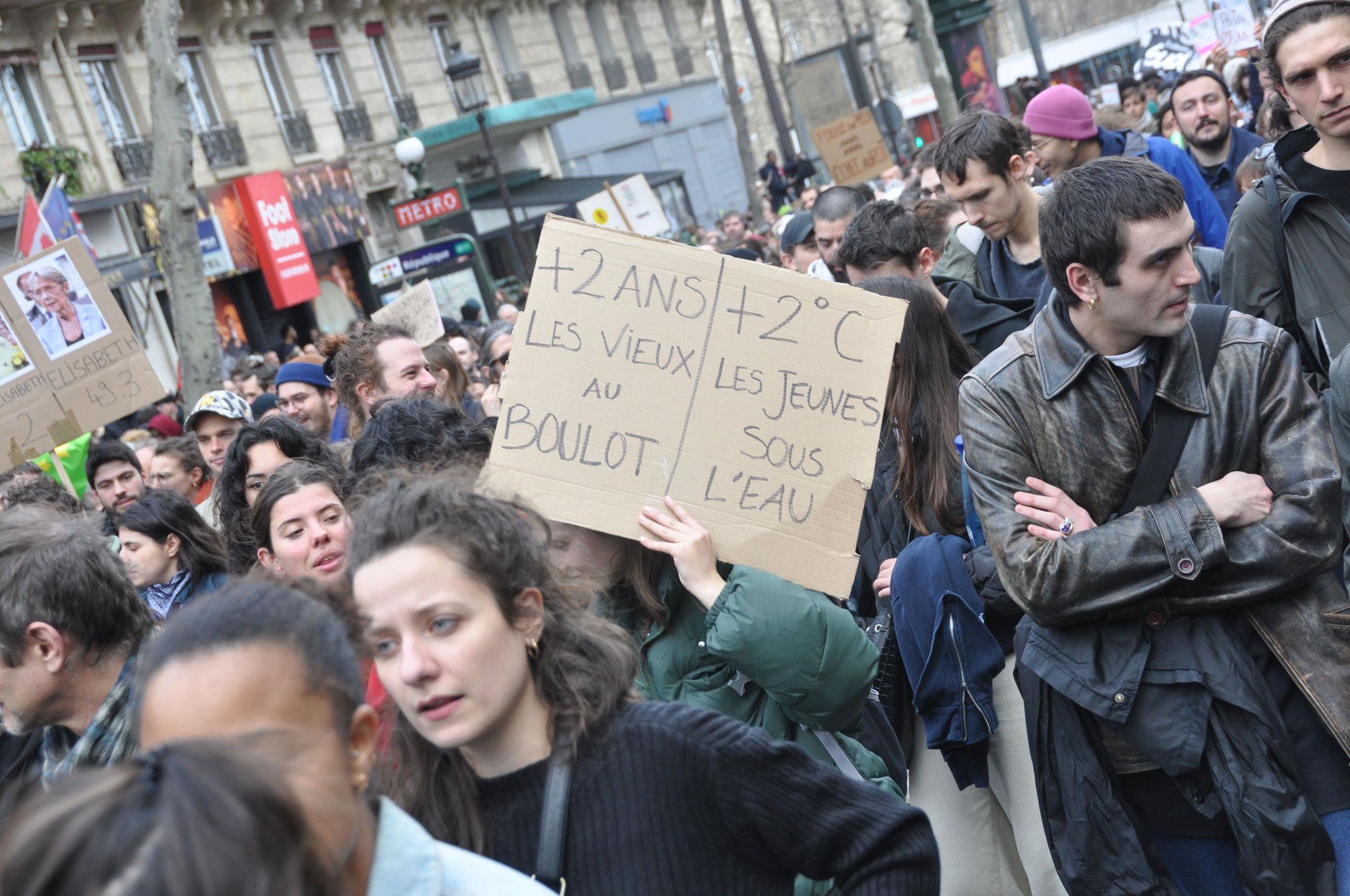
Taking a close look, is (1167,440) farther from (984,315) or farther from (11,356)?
(11,356)

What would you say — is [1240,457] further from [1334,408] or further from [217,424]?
[217,424]

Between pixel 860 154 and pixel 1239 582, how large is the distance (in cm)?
1052

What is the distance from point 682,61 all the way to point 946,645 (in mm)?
34836

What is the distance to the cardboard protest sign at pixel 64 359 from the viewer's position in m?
7.18

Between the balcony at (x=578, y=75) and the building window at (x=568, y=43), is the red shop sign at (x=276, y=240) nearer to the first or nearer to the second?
the balcony at (x=578, y=75)

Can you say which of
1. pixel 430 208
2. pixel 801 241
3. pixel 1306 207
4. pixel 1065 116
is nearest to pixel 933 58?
pixel 430 208

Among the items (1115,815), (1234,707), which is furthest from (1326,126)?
(1115,815)

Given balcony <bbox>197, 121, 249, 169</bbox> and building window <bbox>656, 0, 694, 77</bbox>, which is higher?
building window <bbox>656, 0, 694, 77</bbox>

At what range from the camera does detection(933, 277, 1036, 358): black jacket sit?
4.21 metres

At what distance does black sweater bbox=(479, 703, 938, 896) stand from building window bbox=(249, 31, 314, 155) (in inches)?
905

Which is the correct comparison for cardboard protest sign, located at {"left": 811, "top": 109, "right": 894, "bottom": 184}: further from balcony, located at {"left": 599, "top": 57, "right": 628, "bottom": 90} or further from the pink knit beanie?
balcony, located at {"left": 599, "top": 57, "right": 628, "bottom": 90}

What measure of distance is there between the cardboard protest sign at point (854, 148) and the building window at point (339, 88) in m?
14.6

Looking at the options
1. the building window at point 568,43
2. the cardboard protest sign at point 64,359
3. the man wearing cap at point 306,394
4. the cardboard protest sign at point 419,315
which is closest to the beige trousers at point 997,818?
the cardboard protest sign at point 419,315

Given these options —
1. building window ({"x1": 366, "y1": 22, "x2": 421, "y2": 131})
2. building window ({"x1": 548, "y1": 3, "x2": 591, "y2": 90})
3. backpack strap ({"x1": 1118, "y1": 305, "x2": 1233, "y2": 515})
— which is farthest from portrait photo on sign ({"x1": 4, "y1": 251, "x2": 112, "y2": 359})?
building window ({"x1": 548, "y1": 3, "x2": 591, "y2": 90})
